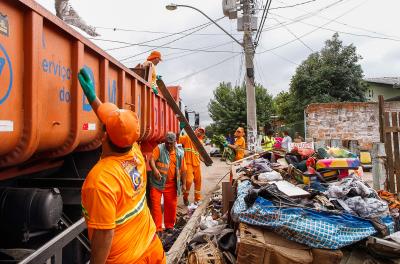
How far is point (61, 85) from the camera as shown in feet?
8.16

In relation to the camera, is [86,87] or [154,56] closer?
[86,87]

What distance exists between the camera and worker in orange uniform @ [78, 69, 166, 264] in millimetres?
1896

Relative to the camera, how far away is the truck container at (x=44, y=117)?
1944mm

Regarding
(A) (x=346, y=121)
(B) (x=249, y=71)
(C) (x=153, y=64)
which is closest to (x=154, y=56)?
(C) (x=153, y=64)

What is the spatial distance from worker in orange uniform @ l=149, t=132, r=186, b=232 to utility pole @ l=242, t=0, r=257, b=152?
7.03 meters

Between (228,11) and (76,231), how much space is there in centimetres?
1252

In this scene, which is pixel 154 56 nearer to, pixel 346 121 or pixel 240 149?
pixel 240 149

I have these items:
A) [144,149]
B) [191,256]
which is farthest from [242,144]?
[191,256]

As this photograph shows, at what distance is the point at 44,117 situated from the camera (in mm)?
2236

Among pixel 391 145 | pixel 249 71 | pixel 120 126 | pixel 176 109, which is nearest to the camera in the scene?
pixel 120 126

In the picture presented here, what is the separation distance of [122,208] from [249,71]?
11792 millimetres

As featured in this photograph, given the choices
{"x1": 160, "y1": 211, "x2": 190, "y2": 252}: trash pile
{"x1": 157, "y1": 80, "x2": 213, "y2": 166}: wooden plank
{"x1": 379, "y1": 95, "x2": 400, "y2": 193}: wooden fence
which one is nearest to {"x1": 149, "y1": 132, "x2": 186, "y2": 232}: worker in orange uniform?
{"x1": 160, "y1": 211, "x2": 190, "y2": 252}: trash pile

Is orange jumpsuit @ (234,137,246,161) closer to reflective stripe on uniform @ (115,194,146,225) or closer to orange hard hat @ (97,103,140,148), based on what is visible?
reflective stripe on uniform @ (115,194,146,225)

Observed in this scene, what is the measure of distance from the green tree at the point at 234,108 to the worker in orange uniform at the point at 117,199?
27.1 metres
